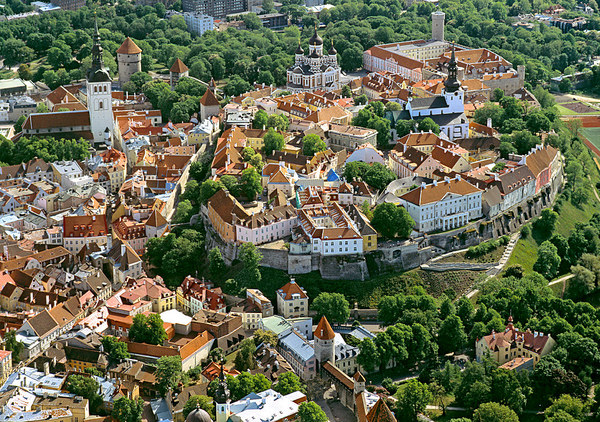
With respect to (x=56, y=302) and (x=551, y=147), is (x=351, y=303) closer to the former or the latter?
(x=56, y=302)

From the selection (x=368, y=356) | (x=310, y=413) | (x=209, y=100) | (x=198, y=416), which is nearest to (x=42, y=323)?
(x=198, y=416)

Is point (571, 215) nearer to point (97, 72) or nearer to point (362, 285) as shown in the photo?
point (362, 285)

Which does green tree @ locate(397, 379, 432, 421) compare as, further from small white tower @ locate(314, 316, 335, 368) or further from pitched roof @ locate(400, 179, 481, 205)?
pitched roof @ locate(400, 179, 481, 205)

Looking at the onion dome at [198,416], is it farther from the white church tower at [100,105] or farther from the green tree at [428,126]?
the white church tower at [100,105]

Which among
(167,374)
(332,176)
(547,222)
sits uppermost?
(332,176)

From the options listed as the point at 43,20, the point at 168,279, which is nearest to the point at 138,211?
the point at 168,279

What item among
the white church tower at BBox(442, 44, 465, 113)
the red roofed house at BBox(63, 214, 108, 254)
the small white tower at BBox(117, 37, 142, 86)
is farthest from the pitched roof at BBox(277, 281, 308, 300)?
the small white tower at BBox(117, 37, 142, 86)
